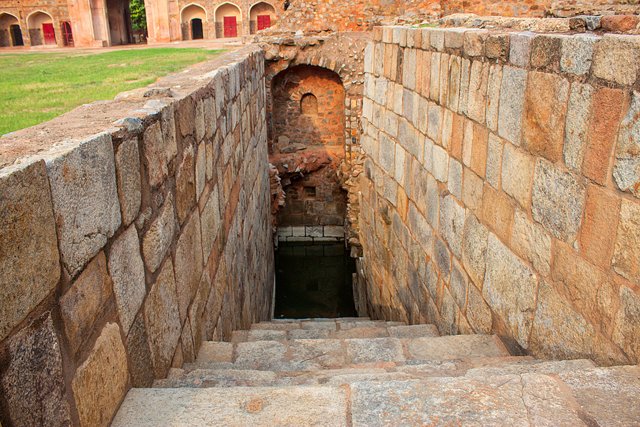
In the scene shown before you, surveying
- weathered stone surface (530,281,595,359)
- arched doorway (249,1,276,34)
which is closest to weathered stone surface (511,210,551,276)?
weathered stone surface (530,281,595,359)

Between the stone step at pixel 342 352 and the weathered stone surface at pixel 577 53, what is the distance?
5.58 feet

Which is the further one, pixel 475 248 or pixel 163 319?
pixel 475 248

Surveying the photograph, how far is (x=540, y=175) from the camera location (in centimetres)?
282

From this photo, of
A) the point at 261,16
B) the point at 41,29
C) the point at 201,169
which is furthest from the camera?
the point at 41,29

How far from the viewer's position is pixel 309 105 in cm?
1418

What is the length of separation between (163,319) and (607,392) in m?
1.92

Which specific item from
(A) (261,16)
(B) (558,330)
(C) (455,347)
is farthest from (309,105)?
(A) (261,16)

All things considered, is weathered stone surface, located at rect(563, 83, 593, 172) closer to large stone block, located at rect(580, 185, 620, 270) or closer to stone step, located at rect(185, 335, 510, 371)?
large stone block, located at rect(580, 185, 620, 270)

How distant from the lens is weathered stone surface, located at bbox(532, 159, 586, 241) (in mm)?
2502

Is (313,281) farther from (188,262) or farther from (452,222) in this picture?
(188,262)

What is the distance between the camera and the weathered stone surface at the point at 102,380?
172 cm

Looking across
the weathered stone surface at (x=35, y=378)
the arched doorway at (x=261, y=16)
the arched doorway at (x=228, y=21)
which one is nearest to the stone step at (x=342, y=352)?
the weathered stone surface at (x=35, y=378)

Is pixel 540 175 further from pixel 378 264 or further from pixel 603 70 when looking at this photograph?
pixel 378 264

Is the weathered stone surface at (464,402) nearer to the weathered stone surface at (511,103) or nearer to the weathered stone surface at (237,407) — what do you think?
the weathered stone surface at (237,407)
